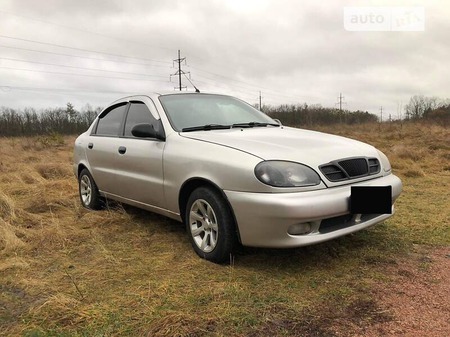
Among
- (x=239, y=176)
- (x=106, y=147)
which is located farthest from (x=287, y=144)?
(x=106, y=147)

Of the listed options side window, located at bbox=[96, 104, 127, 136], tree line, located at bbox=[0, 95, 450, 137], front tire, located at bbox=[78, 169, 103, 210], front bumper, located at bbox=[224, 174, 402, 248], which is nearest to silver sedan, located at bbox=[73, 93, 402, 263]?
front bumper, located at bbox=[224, 174, 402, 248]

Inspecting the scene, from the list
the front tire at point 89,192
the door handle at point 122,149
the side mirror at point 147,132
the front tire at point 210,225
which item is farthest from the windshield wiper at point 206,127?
the front tire at point 89,192

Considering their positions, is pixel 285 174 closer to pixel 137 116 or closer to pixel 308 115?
pixel 137 116

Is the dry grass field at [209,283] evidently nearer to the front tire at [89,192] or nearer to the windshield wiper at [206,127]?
the front tire at [89,192]

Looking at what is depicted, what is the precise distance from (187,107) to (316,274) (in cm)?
216

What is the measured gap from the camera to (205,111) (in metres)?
4.16

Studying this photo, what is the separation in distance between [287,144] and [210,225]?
94cm

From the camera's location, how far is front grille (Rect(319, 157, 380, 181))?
304 cm

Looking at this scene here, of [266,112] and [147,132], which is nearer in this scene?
[147,132]

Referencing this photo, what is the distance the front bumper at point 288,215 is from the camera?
2.79 m

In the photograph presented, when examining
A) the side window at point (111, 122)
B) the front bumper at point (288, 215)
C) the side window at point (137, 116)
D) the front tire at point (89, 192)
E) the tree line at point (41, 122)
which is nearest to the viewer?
the front bumper at point (288, 215)

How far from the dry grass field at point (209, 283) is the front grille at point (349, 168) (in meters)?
0.76

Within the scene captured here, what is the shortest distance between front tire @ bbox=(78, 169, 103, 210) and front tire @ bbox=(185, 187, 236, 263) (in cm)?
221

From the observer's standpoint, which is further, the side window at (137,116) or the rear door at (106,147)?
the rear door at (106,147)
